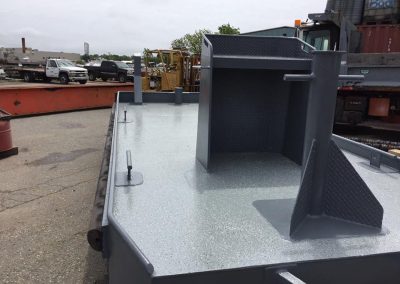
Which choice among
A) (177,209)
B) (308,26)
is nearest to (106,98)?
(308,26)

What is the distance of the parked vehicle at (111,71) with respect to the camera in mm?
26656

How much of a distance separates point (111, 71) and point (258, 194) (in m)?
26.8

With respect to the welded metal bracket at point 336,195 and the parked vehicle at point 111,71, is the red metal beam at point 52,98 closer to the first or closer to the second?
the welded metal bracket at point 336,195

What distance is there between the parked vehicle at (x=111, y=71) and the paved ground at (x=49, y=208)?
18.7 metres

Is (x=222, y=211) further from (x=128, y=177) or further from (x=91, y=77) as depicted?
(x=91, y=77)

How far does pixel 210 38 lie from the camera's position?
2887 mm

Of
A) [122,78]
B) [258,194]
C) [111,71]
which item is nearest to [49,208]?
[258,194]

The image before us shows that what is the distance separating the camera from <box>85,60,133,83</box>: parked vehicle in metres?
26.7

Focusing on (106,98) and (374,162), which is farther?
(106,98)

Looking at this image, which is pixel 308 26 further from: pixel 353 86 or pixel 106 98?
pixel 106 98

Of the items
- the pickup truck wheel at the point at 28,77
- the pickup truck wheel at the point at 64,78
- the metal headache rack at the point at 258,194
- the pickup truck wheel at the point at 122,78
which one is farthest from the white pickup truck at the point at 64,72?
the metal headache rack at the point at 258,194

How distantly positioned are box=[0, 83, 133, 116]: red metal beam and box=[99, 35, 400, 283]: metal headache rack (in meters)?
8.83

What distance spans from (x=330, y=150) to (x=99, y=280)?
2105 mm

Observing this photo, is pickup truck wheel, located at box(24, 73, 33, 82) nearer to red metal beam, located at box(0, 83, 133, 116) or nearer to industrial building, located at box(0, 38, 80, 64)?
industrial building, located at box(0, 38, 80, 64)
